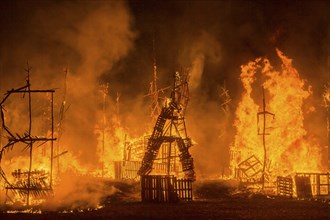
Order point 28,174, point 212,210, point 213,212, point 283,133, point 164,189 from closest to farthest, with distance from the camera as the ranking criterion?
point 213,212
point 212,210
point 164,189
point 28,174
point 283,133

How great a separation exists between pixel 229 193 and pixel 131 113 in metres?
41.0

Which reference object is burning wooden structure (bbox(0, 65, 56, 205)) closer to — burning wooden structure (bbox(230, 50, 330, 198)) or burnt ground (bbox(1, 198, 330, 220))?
burnt ground (bbox(1, 198, 330, 220))

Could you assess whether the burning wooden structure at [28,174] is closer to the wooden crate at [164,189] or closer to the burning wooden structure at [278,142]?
the wooden crate at [164,189]

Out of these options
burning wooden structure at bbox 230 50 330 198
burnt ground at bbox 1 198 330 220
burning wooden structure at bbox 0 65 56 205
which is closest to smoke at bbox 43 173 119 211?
burning wooden structure at bbox 0 65 56 205

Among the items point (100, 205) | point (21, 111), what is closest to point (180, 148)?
point (100, 205)

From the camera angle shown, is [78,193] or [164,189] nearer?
[164,189]

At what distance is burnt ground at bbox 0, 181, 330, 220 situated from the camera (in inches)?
848

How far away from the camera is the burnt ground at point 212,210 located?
21.5 m

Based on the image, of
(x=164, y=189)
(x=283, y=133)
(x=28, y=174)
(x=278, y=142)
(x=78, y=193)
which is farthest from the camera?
(x=283, y=133)

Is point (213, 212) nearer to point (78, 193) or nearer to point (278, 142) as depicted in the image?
point (78, 193)

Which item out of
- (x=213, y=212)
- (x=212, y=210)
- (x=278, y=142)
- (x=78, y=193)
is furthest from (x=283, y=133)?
(x=78, y=193)

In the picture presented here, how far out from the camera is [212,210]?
79.5 feet

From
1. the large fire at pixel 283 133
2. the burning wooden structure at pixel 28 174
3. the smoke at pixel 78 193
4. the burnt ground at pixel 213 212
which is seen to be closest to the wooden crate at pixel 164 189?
the burnt ground at pixel 213 212

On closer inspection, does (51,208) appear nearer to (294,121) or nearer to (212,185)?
(212,185)
